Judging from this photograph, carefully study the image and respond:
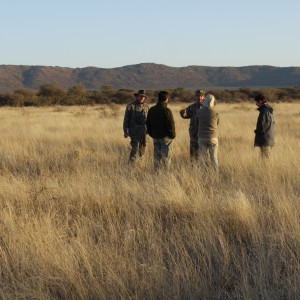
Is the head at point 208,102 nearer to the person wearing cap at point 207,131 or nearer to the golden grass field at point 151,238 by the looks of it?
the person wearing cap at point 207,131

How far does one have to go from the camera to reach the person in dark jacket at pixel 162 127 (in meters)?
8.82

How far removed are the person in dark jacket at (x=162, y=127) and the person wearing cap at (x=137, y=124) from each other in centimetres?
81

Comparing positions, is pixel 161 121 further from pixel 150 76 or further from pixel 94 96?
pixel 150 76

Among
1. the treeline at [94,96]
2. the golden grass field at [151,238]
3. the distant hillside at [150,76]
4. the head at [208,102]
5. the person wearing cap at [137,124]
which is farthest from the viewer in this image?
the distant hillside at [150,76]

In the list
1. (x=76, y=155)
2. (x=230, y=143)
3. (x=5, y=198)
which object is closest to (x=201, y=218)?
(x=5, y=198)

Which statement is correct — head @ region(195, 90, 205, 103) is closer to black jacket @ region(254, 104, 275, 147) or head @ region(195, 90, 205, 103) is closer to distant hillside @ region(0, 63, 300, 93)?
black jacket @ region(254, 104, 275, 147)

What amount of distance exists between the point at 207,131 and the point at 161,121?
0.89 metres

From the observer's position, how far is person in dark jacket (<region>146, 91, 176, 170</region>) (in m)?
8.82

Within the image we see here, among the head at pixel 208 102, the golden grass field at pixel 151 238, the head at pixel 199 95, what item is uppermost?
the head at pixel 199 95

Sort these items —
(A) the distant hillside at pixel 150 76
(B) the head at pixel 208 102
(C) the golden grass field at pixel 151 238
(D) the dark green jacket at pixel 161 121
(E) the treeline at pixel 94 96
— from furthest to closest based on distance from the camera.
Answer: (A) the distant hillside at pixel 150 76 < (E) the treeline at pixel 94 96 < (D) the dark green jacket at pixel 161 121 < (B) the head at pixel 208 102 < (C) the golden grass field at pixel 151 238

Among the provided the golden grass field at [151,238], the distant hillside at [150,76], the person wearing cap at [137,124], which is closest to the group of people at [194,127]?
the person wearing cap at [137,124]

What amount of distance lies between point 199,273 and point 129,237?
893 millimetres

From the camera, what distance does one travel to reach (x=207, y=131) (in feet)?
28.8

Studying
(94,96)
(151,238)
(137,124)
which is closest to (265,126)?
(137,124)
